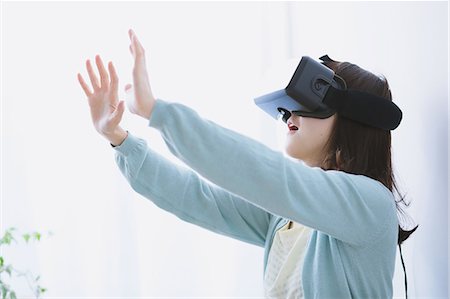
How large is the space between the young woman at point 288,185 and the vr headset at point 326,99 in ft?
0.12

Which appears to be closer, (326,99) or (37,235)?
(326,99)

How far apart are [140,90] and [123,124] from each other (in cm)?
81

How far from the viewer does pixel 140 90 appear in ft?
2.72

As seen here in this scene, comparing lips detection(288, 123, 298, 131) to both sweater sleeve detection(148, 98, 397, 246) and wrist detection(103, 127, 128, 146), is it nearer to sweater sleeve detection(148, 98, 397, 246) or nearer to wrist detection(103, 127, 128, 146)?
sweater sleeve detection(148, 98, 397, 246)

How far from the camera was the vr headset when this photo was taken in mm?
965

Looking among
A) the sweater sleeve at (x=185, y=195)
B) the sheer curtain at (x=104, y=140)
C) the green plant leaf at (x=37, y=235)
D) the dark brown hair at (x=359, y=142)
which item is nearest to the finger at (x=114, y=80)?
the sweater sleeve at (x=185, y=195)

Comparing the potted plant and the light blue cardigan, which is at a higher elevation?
the light blue cardigan

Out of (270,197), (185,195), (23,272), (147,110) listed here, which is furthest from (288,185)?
(23,272)

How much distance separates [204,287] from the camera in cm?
163

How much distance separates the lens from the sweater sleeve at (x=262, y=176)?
0.79 meters

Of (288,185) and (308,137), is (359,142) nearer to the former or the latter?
(308,137)

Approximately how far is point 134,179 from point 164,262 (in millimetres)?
632

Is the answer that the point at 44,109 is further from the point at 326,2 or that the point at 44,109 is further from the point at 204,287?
the point at 326,2

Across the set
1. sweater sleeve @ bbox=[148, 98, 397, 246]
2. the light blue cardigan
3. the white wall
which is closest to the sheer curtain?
the white wall
